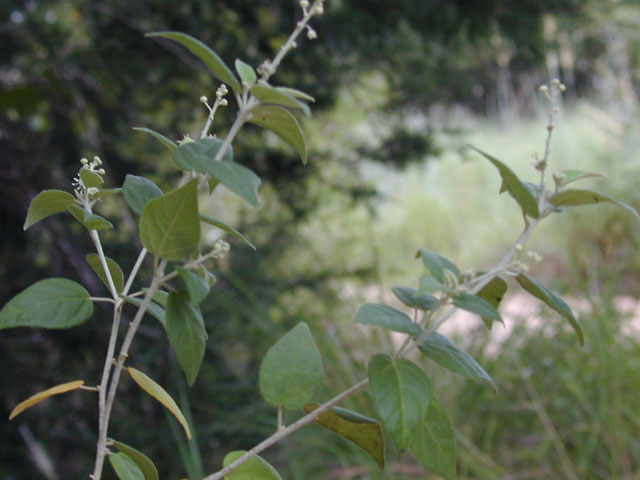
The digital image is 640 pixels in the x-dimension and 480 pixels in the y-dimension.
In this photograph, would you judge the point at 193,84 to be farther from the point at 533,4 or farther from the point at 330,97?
the point at 533,4

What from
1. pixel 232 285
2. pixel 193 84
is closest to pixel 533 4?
pixel 193 84

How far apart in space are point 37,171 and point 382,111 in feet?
3.39

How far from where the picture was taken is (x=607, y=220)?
369cm

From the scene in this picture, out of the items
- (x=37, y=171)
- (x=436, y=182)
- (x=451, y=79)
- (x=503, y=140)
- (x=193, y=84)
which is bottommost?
(x=37, y=171)

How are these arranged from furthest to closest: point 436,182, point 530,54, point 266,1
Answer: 1. point 436,182
2. point 530,54
3. point 266,1

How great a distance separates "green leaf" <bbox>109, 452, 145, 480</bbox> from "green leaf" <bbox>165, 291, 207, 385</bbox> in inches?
2.5

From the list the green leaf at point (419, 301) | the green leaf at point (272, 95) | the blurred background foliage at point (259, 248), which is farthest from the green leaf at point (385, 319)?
the blurred background foliage at point (259, 248)

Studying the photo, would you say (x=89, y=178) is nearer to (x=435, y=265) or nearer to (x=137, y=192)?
(x=137, y=192)

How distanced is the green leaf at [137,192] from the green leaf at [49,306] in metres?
0.06

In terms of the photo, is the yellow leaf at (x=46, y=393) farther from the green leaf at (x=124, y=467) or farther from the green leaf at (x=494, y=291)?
the green leaf at (x=494, y=291)

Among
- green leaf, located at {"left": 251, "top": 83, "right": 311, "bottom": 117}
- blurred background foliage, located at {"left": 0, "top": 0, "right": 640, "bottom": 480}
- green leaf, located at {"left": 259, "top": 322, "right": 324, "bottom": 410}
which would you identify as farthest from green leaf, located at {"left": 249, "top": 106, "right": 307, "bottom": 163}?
blurred background foliage, located at {"left": 0, "top": 0, "right": 640, "bottom": 480}

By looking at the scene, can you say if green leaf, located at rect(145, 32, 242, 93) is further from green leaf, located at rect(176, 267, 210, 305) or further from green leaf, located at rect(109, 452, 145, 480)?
green leaf, located at rect(109, 452, 145, 480)

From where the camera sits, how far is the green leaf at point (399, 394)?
1.10 ft

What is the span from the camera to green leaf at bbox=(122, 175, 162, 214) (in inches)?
15.0
